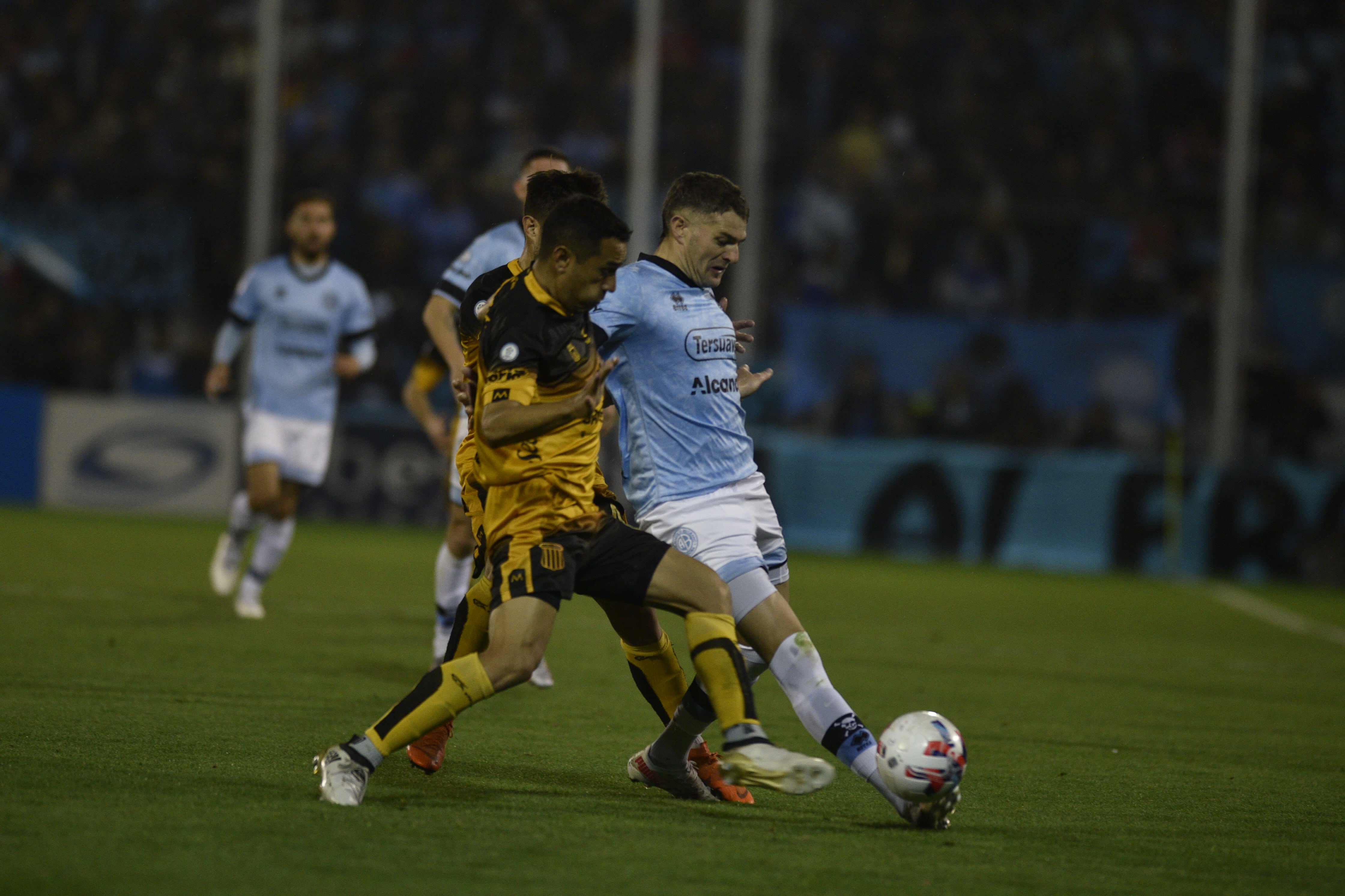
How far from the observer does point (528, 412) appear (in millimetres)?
4211

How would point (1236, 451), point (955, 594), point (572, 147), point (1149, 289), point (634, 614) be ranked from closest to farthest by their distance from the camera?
1. point (634, 614)
2. point (955, 594)
3. point (1236, 451)
4. point (1149, 289)
5. point (572, 147)

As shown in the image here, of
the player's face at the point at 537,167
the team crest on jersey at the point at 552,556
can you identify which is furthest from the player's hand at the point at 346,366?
the team crest on jersey at the point at 552,556

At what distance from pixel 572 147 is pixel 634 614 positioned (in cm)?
1473

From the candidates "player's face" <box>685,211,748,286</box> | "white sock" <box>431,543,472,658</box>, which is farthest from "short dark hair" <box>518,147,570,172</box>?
"player's face" <box>685,211,748,286</box>

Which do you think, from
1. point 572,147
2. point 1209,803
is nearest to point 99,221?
point 572,147

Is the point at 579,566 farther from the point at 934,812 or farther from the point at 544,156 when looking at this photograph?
the point at 544,156

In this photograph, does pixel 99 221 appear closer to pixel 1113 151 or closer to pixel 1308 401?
pixel 1113 151

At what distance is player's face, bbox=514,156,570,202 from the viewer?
6906 mm

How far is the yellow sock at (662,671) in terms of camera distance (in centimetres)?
478

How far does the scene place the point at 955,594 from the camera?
12.6m

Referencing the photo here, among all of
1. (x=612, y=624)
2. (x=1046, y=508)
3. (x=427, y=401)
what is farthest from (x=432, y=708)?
(x=1046, y=508)

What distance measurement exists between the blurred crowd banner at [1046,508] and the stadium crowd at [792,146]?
80cm

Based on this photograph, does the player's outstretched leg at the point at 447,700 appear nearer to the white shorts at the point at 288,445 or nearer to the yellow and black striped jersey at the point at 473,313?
the yellow and black striped jersey at the point at 473,313

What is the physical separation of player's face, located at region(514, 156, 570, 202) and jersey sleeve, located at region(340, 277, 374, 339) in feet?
9.23
